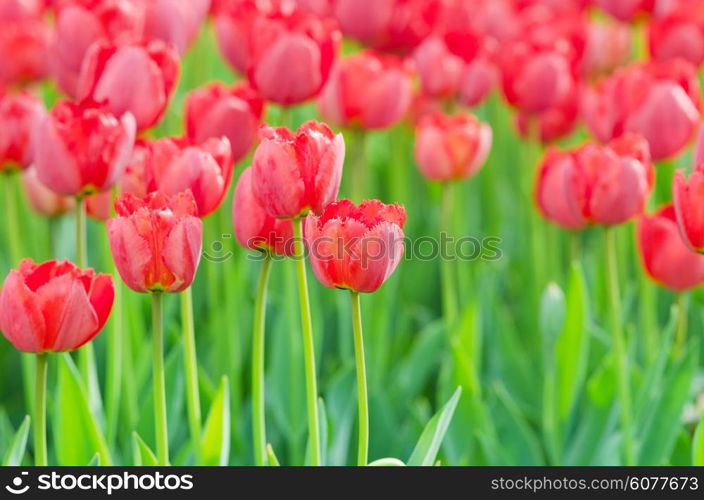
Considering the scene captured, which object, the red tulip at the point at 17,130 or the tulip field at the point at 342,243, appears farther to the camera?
the red tulip at the point at 17,130

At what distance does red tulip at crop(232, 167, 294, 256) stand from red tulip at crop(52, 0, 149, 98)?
0.56m

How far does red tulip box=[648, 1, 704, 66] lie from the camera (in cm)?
198

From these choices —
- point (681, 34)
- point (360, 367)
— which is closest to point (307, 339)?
point (360, 367)

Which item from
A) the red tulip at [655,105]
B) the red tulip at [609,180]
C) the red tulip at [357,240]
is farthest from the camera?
the red tulip at [655,105]

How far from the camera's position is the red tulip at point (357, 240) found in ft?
3.13

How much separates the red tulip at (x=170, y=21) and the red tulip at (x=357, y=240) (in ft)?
2.98

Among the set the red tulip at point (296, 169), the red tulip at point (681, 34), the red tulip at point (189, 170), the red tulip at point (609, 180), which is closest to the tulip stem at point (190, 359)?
the red tulip at point (189, 170)

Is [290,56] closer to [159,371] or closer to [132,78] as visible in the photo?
[132,78]

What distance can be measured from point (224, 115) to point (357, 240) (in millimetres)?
513

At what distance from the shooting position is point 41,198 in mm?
1711

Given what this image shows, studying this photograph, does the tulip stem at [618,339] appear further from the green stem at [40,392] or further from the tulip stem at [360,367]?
the green stem at [40,392]

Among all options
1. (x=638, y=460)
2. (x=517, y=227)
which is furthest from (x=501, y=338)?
(x=517, y=227)

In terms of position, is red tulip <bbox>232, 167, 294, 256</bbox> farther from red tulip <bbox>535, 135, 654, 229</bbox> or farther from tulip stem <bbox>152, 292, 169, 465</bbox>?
red tulip <bbox>535, 135, 654, 229</bbox>
